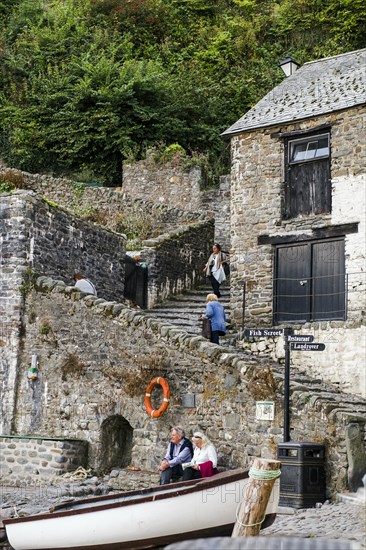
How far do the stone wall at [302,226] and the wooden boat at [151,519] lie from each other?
6662 millimetres

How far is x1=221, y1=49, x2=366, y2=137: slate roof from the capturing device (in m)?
18.0

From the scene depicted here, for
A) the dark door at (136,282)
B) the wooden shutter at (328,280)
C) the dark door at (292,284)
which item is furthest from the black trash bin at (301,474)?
the dark door at (136,282)

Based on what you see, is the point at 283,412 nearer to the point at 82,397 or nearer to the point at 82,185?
the point at 82,397

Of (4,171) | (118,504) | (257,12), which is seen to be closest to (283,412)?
(118,504)

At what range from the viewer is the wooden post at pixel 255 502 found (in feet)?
30.9

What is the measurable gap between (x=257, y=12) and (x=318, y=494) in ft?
99.7

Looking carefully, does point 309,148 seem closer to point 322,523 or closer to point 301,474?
point 301,474

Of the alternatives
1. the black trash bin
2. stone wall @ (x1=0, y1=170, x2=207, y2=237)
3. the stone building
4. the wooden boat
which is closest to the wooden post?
the wooden boat

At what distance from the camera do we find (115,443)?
16.0 m

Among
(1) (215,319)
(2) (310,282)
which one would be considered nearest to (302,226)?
(2) (310,282)

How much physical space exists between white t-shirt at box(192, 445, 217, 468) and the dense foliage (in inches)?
722

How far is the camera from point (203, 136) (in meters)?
31.9

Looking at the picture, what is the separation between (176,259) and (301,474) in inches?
476

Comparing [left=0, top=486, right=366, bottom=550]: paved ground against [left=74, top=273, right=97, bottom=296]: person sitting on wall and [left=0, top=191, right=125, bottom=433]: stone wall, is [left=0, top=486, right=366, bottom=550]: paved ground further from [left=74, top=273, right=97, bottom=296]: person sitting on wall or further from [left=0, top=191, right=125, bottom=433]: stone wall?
[left=74, top=273, right=97, bottom=296]: person sitting on wall
